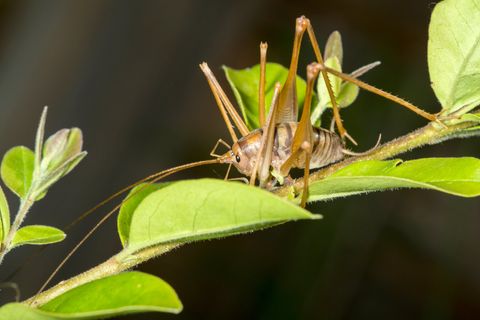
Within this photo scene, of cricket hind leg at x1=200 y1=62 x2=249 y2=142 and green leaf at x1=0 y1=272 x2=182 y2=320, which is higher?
cricket hind leg at x1=200 y1=62 x2=249 y2=142

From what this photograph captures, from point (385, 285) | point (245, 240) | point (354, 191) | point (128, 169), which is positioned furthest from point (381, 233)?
point (354, 191)

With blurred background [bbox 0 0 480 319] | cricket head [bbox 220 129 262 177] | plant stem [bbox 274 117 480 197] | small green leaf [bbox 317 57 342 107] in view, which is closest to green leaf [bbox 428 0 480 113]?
plant stem [bbox 274 117 480 197]

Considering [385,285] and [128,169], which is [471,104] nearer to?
[128,169]

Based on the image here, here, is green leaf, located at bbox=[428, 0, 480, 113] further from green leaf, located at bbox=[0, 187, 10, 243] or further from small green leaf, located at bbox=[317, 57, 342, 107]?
green leaf, located at bbox=[0, 187, 10, 243]

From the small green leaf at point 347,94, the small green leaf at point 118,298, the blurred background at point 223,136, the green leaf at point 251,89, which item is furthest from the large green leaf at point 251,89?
the blurred background at point 223,136

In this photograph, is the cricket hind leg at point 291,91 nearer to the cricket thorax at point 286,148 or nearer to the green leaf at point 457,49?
the cricket thorax at point 286,148
